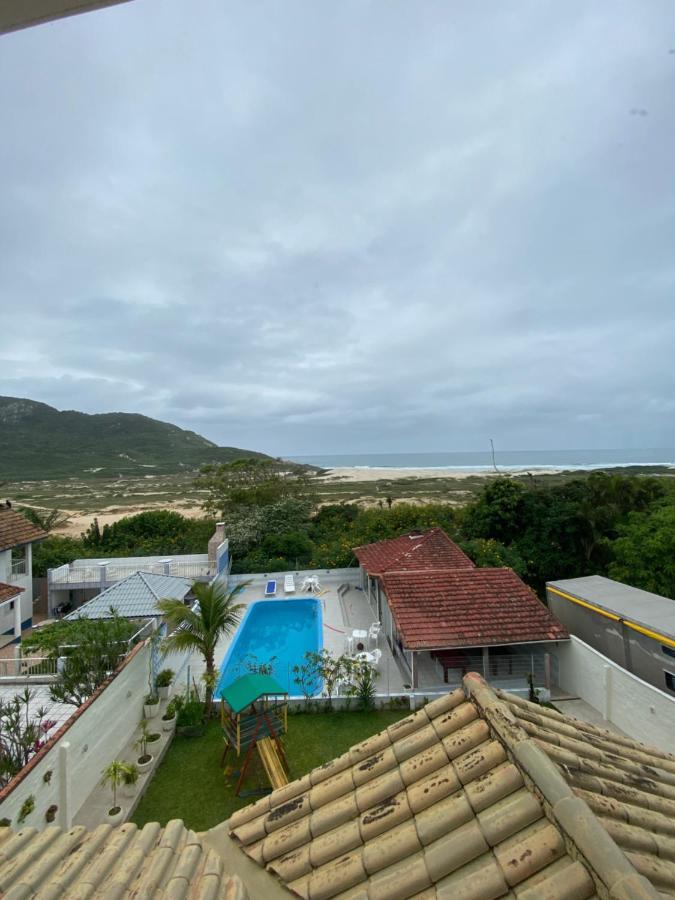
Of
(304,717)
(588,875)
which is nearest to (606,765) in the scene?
(588,875)

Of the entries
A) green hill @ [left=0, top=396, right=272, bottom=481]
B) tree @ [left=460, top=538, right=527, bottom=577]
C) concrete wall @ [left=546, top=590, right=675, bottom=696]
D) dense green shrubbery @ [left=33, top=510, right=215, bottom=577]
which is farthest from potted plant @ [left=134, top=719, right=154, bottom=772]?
green hill @ [left=0, top=396, right=272, bottom=481]

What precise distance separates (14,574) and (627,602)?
Answer: 21306 mm

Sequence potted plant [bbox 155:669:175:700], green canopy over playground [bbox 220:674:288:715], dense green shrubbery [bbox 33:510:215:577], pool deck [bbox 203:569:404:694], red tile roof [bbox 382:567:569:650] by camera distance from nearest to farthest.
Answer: green canopy over playground [bbox 220:674:288:715] → potted plant [bbox 155:669:175:700] → red tile roof [bbox 382:567:569:650] → pool deck [bbox 203:569:404:694] → dense green shrubbery [bbox 33:510:215:577]

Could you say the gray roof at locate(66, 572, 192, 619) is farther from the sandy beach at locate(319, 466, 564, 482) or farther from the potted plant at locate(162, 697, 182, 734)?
the sandy beach at locate(319, 466, 564, 482)

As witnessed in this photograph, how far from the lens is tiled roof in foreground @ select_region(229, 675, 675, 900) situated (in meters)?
1.93

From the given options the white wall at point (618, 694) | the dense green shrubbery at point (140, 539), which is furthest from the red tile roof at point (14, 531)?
the white wall at point (618, 694)

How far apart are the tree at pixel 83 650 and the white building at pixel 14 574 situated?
5234 millimetres

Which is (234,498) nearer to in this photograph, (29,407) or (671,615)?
(671,615)

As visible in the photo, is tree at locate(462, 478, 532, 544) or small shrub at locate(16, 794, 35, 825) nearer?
small shrub at locate(16, 794, 35, 825)

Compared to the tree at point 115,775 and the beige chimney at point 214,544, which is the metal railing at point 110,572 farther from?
the tree at point 115,775

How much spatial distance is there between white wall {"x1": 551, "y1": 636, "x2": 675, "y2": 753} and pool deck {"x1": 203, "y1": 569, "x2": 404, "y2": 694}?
4711 millimetres

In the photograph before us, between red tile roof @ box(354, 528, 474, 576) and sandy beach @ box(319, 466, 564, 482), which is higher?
sandy beach @ box(319, 466, 564, 482)

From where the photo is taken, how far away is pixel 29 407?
461ft

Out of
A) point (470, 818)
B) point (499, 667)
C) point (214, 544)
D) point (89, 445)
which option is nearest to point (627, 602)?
point (499, 667)
